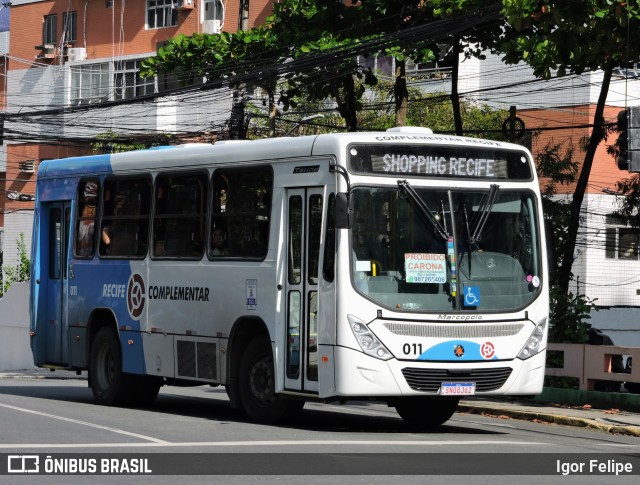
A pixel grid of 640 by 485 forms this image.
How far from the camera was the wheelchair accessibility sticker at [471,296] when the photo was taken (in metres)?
14.5

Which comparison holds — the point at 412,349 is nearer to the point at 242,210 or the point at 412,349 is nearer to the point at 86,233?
the point at 242,210

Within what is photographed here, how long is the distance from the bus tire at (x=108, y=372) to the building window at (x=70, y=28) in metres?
38.6

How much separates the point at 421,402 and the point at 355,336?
2.40m

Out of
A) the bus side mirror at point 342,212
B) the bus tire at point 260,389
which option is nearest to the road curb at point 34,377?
the bus tire at point 260,389

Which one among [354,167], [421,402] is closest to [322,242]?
[354,167]

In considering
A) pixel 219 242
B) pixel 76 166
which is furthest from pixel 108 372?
pixel 219 242

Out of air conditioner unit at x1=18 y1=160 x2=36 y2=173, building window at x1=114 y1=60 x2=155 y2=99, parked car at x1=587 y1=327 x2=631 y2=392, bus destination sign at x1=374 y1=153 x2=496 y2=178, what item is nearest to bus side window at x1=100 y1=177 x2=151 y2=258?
bus destination sign at x1=374 y1=153 x2=496 y2=178

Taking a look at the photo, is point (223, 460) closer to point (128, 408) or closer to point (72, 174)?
point (128, 408)

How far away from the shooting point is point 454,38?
25031 millimetres

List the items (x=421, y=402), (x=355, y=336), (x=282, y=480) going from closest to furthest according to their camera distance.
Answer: (x=282, y=480), (x=355, y=336), (x=421, y=402)

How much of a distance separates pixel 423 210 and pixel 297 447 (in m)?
3.18

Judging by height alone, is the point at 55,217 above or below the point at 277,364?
above

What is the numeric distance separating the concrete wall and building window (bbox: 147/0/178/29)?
22.5m

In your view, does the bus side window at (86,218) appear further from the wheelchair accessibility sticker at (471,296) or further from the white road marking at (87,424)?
the wheelchair accessibility sticker at (471,296)
